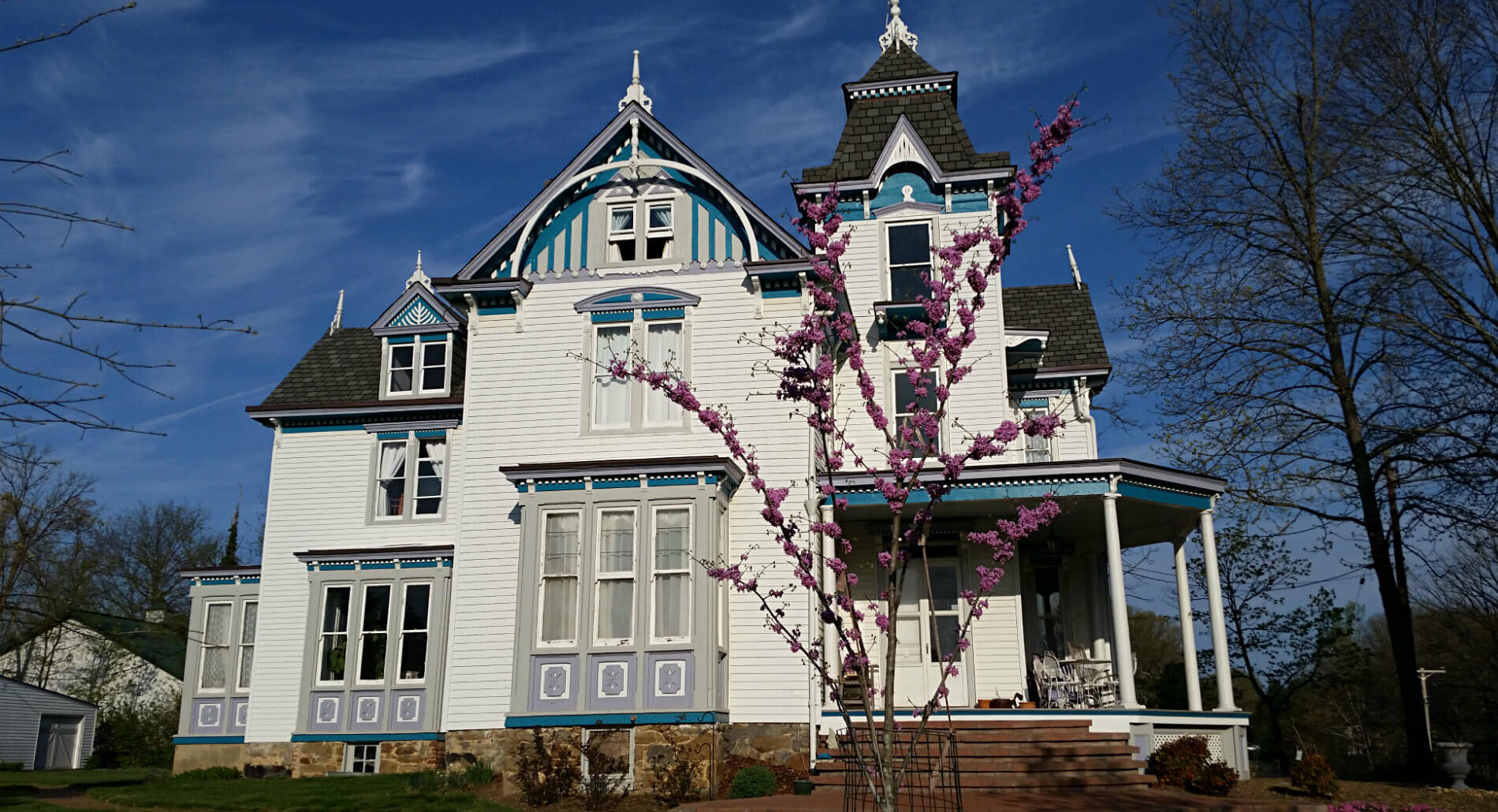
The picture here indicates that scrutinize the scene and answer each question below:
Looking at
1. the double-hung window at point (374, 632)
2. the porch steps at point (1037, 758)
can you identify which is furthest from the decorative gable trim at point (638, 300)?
the porch steps at point (1037, 758)

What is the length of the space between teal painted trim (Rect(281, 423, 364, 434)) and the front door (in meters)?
11.2

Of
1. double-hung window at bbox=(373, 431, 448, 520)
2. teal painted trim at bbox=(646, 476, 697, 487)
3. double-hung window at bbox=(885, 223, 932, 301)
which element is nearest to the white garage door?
double-hung window at bbox=(373, 431, 448, 520)

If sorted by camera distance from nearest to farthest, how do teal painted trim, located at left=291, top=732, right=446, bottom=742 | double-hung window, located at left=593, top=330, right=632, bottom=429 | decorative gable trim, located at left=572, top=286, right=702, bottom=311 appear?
double-hung window, located at left=593, top=330, right=632, bottom=429, decorative gable trim, located at left=572, top=286, right=702, bottom=311, teal painted trim, located at left=291, top=732, right=446, bottom=742

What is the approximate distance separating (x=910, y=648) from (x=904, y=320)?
5722 mm

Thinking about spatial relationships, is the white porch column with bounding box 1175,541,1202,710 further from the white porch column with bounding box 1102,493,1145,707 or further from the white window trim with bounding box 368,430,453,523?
the white window trim with bounding box 368,430,453,523

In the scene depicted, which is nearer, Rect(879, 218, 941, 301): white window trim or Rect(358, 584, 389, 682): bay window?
Rect(879, 218, 941, 301): white window trim

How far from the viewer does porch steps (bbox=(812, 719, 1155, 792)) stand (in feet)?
47.9

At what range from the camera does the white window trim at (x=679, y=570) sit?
16.8 meters

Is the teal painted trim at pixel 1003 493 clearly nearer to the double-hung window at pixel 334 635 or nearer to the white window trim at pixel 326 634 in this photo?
the white window trim at pixel 326 634

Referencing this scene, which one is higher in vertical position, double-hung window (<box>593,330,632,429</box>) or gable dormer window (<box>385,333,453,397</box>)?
gable dormer window (<box>385,333,453,397</box>)

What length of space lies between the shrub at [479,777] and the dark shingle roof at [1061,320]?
1224 cm

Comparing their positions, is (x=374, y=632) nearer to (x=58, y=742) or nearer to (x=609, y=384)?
(x=609, y=384)

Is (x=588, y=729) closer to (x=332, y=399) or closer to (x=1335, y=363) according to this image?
(x=332, y=399)

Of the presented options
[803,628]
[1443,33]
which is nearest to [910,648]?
[803,628]
